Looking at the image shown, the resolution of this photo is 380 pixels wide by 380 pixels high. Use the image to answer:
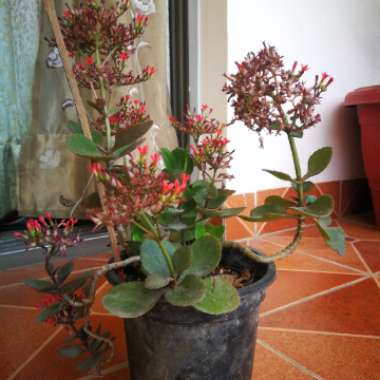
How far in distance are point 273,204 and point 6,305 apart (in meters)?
0.72

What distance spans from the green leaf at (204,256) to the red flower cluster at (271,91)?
0.58ft

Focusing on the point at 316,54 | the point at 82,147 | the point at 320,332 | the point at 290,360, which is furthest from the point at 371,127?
the point at 82,147

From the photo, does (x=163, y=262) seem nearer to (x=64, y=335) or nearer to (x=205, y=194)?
(x=205, y=194)

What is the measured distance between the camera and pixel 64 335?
2.43 ft

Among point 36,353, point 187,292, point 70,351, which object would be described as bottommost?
point 36,353

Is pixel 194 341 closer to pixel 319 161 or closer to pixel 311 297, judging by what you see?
pixel 319 161

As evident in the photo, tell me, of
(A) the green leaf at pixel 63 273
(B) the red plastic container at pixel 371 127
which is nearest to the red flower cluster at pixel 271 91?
(A) the green leaf at pixel 63 273

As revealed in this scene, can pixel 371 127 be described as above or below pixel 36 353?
above

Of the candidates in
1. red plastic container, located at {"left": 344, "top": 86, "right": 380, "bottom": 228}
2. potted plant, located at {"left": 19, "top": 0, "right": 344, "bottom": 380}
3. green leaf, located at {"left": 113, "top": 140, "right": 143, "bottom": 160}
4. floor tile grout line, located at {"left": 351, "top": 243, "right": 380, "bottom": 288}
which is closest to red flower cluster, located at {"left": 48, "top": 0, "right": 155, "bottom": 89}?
potted plant, located at {"left": 19, "top": 0, "right": 344, "bottom": 380}

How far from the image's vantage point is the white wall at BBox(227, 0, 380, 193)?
121 centimetres

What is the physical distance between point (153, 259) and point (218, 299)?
3.3 inches

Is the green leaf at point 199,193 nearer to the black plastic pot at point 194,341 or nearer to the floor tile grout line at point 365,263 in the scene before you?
the black plastic pot at point 194,341

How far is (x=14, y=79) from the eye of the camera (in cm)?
171

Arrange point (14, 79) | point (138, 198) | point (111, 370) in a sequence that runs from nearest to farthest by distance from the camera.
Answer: point (138, 198)
point (111, 370)
point (14, 79)
